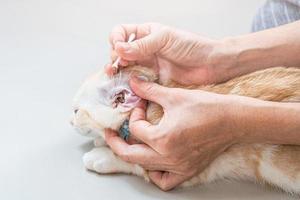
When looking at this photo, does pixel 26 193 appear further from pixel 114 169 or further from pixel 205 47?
pixel 205 47

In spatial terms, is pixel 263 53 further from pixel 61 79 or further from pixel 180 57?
pixel 61 79

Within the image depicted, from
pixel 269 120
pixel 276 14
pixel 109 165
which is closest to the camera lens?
pixel 269 120

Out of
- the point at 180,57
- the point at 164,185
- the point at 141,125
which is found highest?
the point at 180,57

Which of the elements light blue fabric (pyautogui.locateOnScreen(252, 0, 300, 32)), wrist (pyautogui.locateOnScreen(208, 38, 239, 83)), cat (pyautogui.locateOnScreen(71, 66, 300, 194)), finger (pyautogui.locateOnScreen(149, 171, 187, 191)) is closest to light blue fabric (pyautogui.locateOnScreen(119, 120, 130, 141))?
cat (pyautogui.locateOnScreen(71, 66, 300, 194))

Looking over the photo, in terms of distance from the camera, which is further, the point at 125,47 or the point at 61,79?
the point at 61,79

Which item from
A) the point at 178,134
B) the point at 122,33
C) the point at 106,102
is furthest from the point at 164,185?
the point at 122,33

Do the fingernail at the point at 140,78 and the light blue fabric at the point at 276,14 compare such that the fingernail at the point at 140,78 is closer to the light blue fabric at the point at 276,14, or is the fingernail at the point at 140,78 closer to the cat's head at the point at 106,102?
the cat's head at the point at 106,102

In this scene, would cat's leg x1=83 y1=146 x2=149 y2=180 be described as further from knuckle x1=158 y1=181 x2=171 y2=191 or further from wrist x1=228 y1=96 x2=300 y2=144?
wrist x1=228 y1=96 x2=300 y2=144
